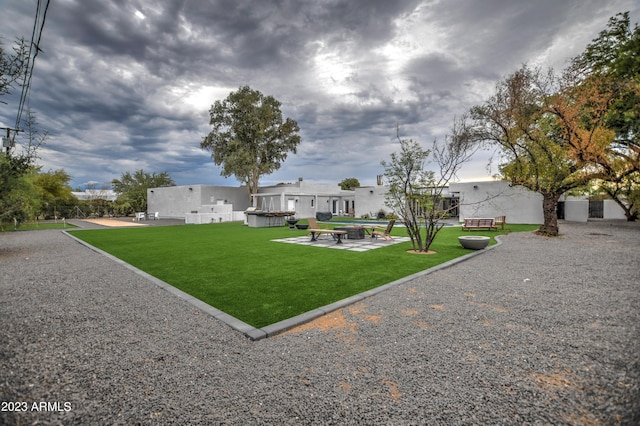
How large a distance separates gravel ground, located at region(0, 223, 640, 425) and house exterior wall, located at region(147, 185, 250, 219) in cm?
2745

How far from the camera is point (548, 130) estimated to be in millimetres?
13484

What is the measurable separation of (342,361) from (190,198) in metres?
35.1

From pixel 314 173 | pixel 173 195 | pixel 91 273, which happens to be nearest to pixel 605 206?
pixel 314 173

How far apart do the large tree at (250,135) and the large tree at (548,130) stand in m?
24.8

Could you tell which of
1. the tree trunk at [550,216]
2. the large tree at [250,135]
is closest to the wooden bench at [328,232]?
the tree trunk at [550,216]

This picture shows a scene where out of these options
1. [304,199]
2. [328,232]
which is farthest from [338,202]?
[328,232]

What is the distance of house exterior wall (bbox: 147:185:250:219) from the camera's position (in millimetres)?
33531

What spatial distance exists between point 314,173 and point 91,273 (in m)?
38.5

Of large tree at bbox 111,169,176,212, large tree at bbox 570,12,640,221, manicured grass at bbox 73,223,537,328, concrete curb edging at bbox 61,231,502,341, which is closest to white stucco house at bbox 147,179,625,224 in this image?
large tree at bbox 570,12,640,221

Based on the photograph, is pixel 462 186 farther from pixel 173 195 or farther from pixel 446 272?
pixel 173 195

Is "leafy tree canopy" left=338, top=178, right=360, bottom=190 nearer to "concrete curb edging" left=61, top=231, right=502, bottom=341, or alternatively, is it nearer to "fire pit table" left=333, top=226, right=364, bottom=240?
"fire pit table" left=333, top=226, right=364, bottom=240

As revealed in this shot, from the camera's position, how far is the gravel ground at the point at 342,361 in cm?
224

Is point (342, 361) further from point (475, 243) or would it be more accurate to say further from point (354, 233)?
point (354, 233)

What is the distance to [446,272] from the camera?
7.05 meters
